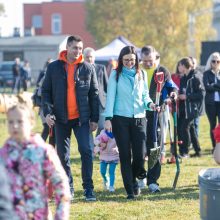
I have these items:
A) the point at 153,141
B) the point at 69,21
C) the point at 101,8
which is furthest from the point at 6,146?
the point at 69,21

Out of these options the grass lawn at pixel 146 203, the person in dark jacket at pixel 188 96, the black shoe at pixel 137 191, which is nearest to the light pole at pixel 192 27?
the person in dark jacket at pixel 188 96

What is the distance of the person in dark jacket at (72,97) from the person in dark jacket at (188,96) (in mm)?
4437

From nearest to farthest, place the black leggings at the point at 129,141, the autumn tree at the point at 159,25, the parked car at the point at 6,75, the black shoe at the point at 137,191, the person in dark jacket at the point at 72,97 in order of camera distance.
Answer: the person in dark jacket at the point at 72,97
the black leggings at the point at 129,141
the black shoe at the point at 137,191
the parked car at the point at 6,75
the autumn tree at the point at 159,25

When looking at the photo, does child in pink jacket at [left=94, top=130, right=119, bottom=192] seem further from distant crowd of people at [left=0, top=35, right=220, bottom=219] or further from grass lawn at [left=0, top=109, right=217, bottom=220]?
grass lawn at [left=0, top=109, right=217, bottom=220]

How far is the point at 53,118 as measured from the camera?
873cm

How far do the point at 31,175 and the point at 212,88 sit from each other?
8791 millimetres

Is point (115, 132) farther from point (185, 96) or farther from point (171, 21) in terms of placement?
point (171, 21)

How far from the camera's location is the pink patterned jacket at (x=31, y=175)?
5.05m

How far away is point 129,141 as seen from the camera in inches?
353

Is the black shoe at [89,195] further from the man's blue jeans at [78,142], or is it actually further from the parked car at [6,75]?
the parked car at [6,75]

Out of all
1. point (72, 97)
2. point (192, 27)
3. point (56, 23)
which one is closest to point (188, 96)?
point (72, 97)

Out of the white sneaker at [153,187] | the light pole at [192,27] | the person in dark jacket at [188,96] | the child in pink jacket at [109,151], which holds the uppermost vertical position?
the light pole at [192,27]

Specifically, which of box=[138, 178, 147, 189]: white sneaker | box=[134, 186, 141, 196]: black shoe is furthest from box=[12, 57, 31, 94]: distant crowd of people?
box=[134, 186, 141, 196]: black shoe

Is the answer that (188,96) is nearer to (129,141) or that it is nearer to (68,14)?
(129,141)
